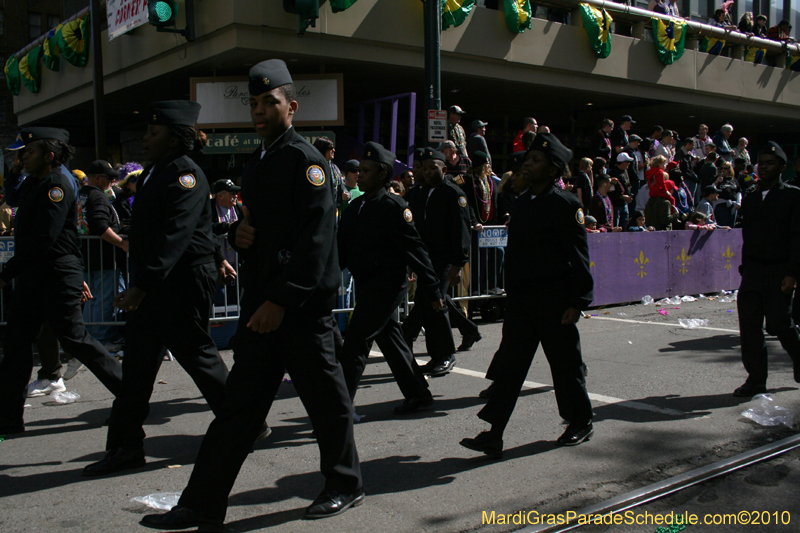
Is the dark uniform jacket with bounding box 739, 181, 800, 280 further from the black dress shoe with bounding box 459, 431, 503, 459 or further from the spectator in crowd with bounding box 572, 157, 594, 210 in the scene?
the spectator in crowd with bounding box 572, 157, 594, 210

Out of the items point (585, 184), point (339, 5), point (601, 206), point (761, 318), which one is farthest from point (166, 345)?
A: point (339, 5)

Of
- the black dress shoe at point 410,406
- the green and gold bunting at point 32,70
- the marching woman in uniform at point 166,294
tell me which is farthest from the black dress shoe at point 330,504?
the green and gold bunting at point 32,70

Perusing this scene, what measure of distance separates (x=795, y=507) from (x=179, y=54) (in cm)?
1391

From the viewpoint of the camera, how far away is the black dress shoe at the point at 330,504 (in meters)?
3.43

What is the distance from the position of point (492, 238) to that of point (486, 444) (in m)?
5.87

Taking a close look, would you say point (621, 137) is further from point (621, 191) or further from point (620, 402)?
point (620, 402)

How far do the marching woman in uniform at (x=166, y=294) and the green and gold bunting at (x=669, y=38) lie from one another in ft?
56.9

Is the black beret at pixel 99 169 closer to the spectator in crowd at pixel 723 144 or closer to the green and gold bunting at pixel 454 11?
the green and gold bunting at pixel 454 11

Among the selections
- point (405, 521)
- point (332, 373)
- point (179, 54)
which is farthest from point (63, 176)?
point (179, 54)

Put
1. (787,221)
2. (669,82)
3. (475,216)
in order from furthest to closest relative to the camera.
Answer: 1. (669,82)
2. (475,216)
3. (787,221)

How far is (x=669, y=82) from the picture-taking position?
19625 mm

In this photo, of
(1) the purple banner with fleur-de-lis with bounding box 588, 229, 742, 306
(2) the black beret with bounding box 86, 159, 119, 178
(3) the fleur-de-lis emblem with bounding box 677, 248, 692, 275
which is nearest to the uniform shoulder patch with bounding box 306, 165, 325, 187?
(2) the black beret with bounding box 86, 159, 119, 178

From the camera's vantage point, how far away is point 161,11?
35.8 feet

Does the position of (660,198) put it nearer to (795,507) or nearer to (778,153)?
(778,153)
